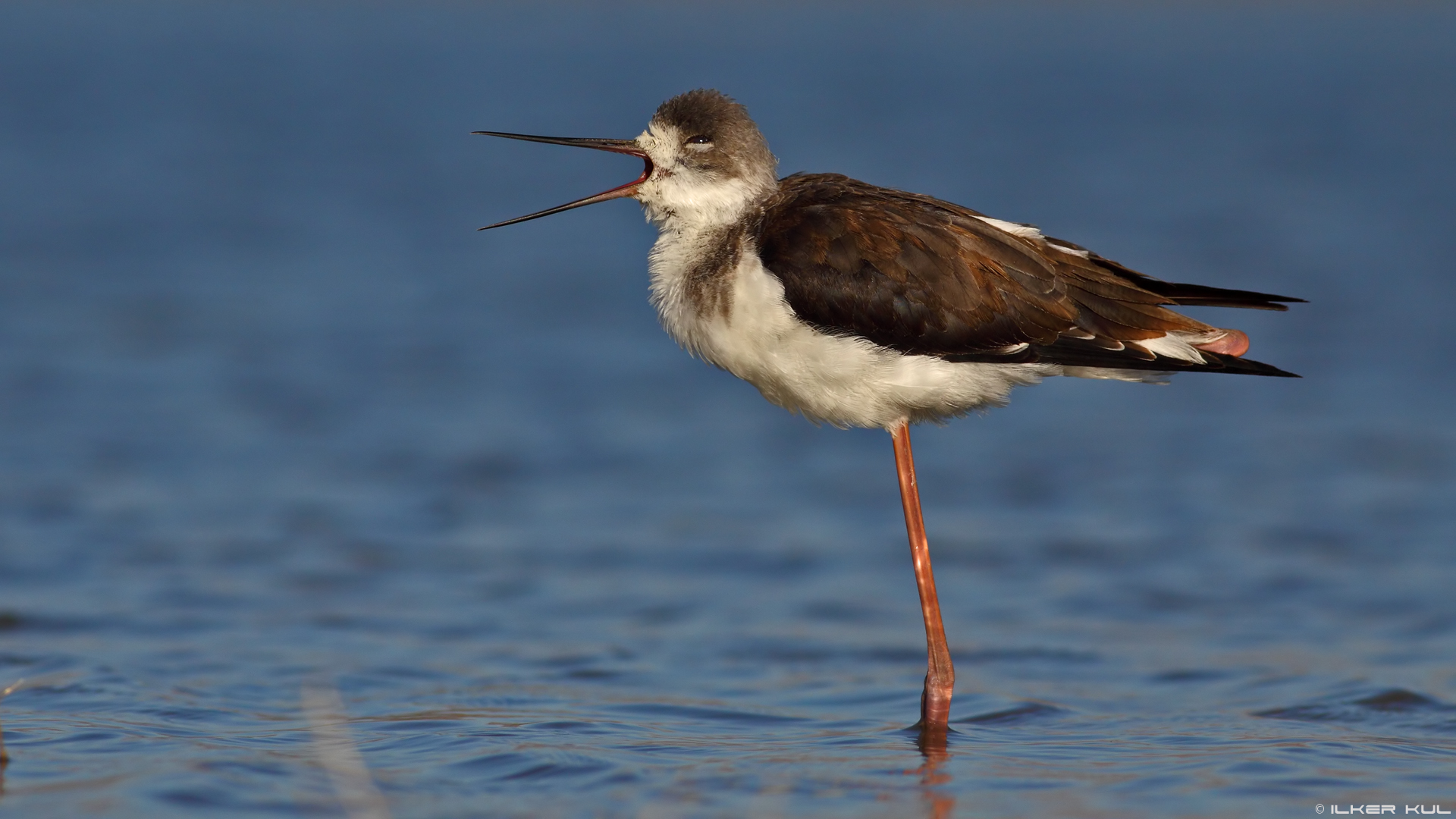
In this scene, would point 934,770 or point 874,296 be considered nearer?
point 934,770

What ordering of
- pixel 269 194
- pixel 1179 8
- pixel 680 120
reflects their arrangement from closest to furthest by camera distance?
pixel 680 120
pixel 269 194
pixel 1179 8

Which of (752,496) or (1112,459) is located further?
(1112,459)

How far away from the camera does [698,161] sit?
652 cm

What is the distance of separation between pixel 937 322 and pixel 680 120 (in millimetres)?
1355

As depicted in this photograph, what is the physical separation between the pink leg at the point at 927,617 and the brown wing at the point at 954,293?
59 centimetres

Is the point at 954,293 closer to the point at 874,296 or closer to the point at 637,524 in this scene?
the point at 874,296

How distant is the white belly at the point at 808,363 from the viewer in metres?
6.11

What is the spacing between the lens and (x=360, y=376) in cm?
1404

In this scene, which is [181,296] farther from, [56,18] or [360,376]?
[56,18]

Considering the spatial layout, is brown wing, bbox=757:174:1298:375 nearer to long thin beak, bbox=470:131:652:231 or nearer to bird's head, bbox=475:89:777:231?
bird's head, bbox=475:89:777:231

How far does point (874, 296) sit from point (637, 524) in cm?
469

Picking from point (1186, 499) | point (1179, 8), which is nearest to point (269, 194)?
point (1186, 499)

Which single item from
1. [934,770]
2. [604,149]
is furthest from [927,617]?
[604,149]

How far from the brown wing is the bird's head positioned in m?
0.25
